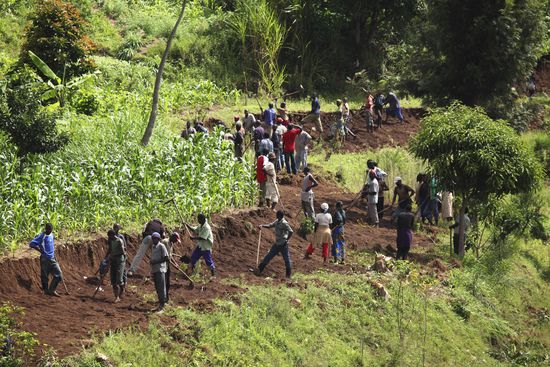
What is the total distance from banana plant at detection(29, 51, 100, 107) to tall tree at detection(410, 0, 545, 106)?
10.3 m

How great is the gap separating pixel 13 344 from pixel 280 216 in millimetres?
5623

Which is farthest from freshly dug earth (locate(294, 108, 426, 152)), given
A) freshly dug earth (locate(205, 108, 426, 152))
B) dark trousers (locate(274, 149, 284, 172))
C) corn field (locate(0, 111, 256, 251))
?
corn field (locate(0, 111, 256, 251))

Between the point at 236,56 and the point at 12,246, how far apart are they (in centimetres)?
1938

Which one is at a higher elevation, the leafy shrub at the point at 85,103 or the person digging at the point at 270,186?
the leafy shrub at the point at 85,103

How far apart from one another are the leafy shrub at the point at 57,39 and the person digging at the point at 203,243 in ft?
30.4

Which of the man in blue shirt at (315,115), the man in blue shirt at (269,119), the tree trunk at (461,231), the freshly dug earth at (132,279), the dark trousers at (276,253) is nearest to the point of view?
the freshly dug earth at (132,279)

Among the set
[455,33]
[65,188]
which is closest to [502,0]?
[455,33]

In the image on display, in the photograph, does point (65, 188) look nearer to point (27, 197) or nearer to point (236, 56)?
point (27, 197)

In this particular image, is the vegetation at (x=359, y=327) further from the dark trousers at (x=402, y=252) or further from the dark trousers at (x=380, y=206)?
the dark trousers at (x=380, y=206)

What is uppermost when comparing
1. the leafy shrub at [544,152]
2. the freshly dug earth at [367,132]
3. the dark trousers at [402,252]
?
the freshly dug earth at [367,132]

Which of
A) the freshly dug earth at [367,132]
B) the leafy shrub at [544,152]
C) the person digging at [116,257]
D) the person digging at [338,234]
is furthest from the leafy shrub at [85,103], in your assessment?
the leafy shrub at [544,152]

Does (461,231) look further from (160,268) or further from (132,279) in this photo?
(160,268)

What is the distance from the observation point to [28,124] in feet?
62.0

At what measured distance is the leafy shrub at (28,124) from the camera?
18953mm
